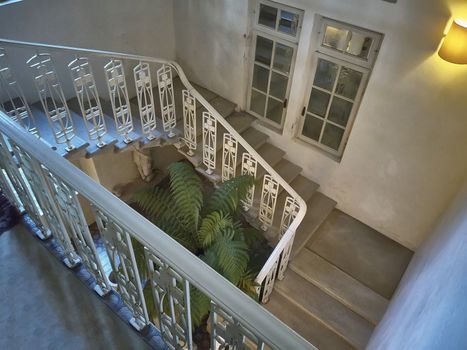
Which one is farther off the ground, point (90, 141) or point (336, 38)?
point (336, 38)

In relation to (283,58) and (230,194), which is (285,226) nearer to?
(230,194)

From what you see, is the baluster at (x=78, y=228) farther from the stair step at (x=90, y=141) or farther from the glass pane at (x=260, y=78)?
the glass pane at (x=260, y=78)

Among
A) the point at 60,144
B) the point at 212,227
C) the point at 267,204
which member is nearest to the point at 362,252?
the point at 267,204

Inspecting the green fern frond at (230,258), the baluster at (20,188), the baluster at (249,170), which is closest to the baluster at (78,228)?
the baluster at (20,188)

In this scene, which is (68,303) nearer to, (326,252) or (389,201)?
(326,252)

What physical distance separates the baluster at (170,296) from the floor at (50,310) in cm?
17

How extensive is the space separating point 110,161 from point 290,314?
329 cm

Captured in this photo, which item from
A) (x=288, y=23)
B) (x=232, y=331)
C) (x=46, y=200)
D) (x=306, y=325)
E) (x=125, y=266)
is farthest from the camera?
(x=288, y=23)

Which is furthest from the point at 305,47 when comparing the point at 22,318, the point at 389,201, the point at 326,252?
the point at 22,318

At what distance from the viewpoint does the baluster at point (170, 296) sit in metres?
1.21

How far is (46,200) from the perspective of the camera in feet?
5.47

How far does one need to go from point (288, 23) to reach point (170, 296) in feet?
12.1

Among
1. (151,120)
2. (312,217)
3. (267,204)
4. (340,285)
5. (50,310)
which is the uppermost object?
(50,310)

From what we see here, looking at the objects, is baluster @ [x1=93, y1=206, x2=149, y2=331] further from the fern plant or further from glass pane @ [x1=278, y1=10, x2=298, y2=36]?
glass pane @ [x1=278, y1=10, x2=298, y2=36]
